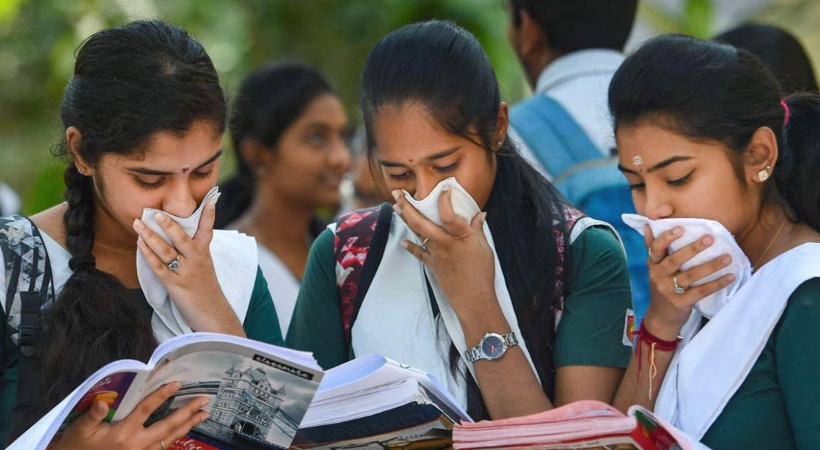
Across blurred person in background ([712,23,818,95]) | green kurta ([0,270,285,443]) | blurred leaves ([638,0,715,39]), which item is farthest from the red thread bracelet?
blurred leaves ([638,0,715,39])

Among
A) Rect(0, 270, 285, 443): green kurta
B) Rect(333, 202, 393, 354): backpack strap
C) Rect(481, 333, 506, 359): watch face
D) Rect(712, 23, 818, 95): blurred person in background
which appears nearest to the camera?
Rect(0, 270, 285, 443): green kurta

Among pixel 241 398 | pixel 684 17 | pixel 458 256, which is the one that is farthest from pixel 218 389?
pixel 684 17

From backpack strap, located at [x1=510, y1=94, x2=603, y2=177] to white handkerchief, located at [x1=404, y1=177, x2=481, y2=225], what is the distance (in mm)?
911

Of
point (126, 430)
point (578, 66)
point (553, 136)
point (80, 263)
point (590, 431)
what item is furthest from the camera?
point (578, 66)

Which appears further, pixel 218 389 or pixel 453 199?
pixel 453 199

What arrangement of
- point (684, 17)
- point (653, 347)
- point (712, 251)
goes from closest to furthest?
point (712, 251) → point (653, 347) → point (684, 17)

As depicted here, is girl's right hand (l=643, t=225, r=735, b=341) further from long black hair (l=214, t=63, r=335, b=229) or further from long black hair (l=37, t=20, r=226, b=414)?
long black hair (l=214, t=63, r=335, b=229)

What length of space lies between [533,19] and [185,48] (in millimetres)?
1573

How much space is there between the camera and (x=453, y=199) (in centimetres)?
269

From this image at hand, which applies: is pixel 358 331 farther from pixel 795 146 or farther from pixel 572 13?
pixel 572 13

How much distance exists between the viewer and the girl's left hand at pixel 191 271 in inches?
104

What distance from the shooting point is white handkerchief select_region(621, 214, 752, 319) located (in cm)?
241

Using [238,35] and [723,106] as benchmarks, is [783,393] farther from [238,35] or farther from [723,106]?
[238,35]

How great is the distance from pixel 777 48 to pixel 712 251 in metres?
1.95
